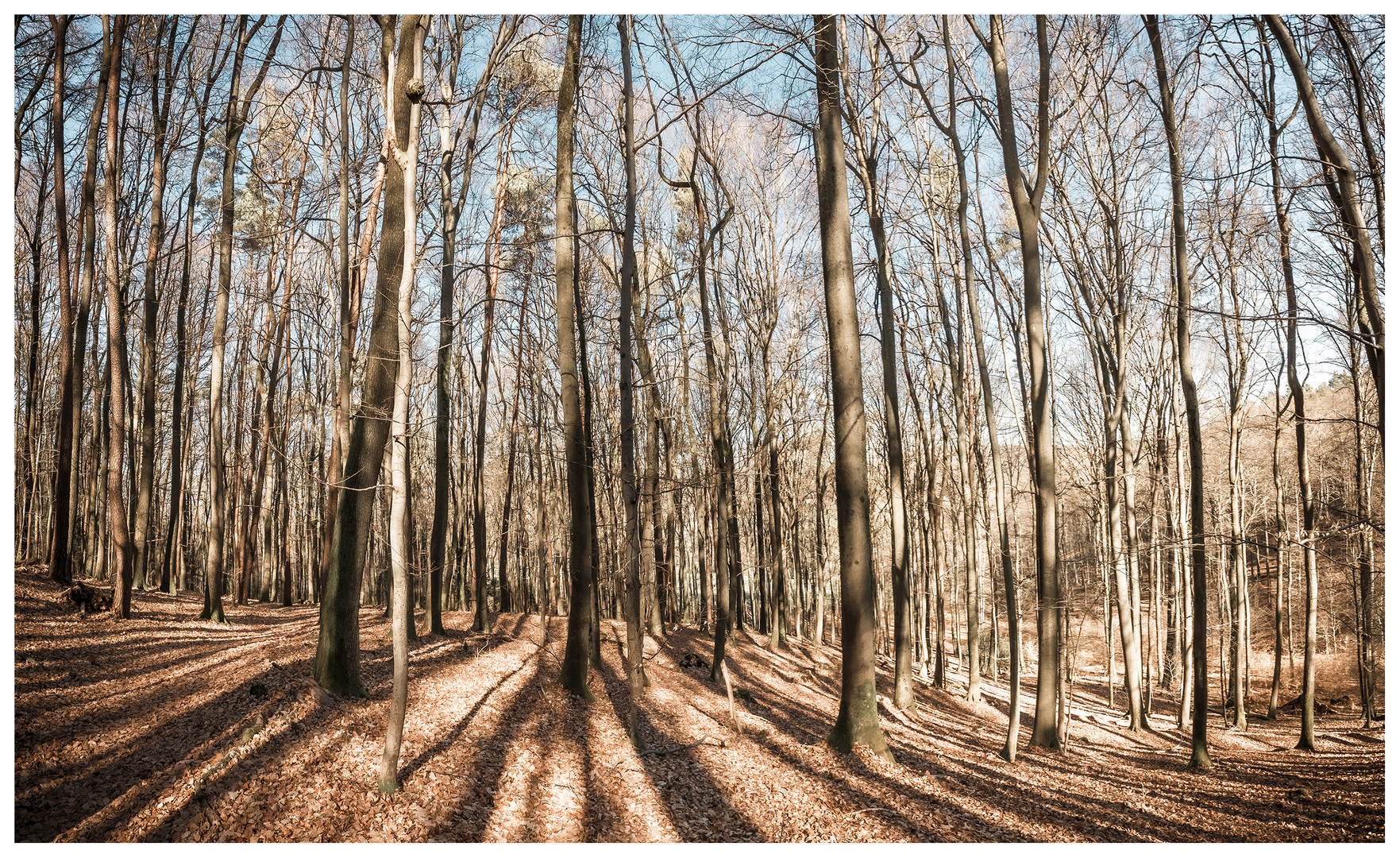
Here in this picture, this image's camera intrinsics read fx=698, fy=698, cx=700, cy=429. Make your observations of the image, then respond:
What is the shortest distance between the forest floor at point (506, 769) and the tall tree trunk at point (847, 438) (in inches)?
16.0

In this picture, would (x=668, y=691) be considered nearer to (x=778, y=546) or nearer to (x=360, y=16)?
(x=778, y=546)

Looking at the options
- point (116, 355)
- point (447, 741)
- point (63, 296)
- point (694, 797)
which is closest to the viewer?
point (694, 797)

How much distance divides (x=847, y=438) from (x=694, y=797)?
3.58 metres

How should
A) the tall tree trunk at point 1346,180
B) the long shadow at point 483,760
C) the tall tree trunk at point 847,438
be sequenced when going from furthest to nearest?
the tall tree trunk at point 847,438 → the tall tree trunk at point 1346,180 → the long shadow at point 483,760

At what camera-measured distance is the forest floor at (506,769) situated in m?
4.50

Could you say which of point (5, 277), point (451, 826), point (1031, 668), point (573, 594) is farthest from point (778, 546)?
point (1031, 668)

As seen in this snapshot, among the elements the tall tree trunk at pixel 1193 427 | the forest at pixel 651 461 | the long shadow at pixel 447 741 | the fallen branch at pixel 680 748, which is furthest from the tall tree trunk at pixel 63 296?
the tall tree trunk at pixel 1193 427

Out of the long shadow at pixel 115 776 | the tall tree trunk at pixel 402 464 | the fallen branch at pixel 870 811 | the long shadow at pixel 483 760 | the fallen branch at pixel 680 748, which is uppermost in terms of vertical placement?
the tall tree trunk at pixel 402 464

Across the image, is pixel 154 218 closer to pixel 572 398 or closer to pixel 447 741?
pixel 572 398

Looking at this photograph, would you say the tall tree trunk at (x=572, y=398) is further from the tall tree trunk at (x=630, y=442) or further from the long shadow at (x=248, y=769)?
→ the long shadow at (x=248, y=769)

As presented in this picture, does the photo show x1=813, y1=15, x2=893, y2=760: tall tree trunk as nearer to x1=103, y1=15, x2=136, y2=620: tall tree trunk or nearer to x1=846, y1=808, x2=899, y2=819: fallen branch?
x1=846, y1=808, x2=899, y2=819: fallen branch

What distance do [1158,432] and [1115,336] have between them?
490cm

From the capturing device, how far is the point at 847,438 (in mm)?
7109

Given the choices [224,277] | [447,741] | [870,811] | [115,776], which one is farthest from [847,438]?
[224,277]
